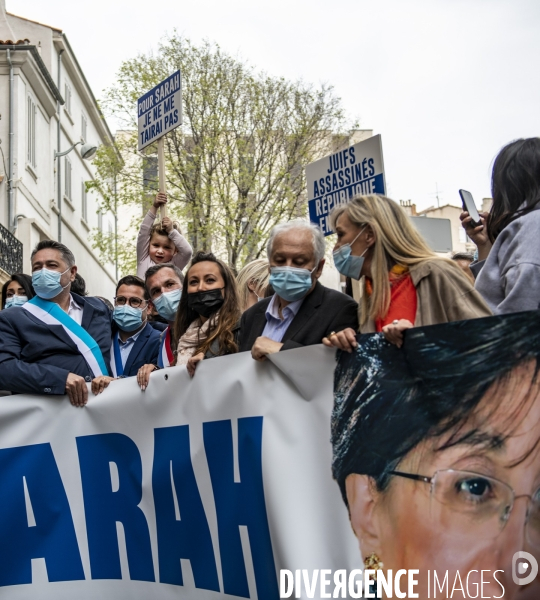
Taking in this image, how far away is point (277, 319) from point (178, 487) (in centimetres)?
93

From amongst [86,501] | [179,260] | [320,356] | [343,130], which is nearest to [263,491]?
[320,356]

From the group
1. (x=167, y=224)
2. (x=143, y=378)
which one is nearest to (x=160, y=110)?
(x=167, y=224)

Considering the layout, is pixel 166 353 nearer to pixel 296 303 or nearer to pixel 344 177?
pixel 296 303

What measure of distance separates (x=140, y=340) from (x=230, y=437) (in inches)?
66.2

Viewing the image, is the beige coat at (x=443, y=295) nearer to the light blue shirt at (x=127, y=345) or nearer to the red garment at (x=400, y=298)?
the red garment at (x=400, y=298)

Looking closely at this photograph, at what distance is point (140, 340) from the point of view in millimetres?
5664

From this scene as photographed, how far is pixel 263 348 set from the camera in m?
4.07

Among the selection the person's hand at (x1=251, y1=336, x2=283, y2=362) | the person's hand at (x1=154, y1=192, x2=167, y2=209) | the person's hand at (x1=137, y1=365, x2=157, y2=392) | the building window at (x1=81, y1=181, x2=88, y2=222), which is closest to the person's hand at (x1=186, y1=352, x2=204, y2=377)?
the person's hand at (x1=137, y1=365, x2=157, y2=392)

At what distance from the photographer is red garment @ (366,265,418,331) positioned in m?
3.73

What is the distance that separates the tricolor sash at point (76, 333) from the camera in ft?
17.1

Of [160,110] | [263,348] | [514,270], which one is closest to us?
[514,270]

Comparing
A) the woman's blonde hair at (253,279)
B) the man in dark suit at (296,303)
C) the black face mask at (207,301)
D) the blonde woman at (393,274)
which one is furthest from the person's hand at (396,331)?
the woman's blonde hair at (253,279)

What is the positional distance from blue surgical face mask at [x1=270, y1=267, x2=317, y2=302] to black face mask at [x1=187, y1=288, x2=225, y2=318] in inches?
27.2

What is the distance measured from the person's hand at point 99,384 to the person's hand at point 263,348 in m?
1.10
